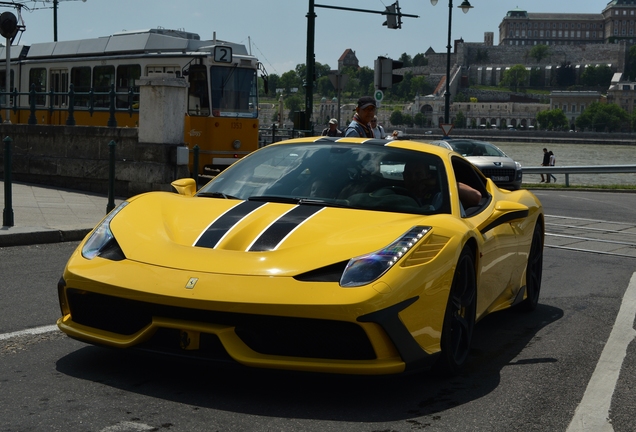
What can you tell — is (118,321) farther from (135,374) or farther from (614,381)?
(614,381)

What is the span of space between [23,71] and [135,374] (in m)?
22.1

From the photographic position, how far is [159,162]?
15633mm

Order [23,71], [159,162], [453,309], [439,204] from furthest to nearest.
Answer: [23,71] < [159,162] < [439,204] < [453,309]

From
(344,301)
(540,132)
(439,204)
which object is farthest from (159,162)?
(540,132)

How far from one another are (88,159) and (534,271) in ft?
37.8

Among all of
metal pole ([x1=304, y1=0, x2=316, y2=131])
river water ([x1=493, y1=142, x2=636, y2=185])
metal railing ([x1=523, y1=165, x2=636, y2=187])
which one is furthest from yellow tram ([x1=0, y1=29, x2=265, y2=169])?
river water ([x1=493, y1=142, x2=636, y2=185])

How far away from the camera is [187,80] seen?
2067cm

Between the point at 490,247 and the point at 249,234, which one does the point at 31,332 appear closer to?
the point at 249,234

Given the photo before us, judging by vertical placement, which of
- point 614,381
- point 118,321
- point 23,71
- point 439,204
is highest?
point 23,71

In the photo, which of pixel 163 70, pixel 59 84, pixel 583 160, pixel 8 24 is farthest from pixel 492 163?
pixel 583 160

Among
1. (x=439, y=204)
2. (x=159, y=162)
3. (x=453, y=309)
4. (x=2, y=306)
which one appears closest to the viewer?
(x=453, y=309)

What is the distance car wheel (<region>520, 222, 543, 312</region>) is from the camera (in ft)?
21.5

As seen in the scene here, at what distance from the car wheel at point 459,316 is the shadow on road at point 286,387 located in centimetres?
10

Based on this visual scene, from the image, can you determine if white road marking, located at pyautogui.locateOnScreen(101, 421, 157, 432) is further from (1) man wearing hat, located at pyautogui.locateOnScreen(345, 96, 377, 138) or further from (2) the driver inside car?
(1) man wearing hat, located at pyautogui.locateOnScreen(345, 96, 377, 138)
